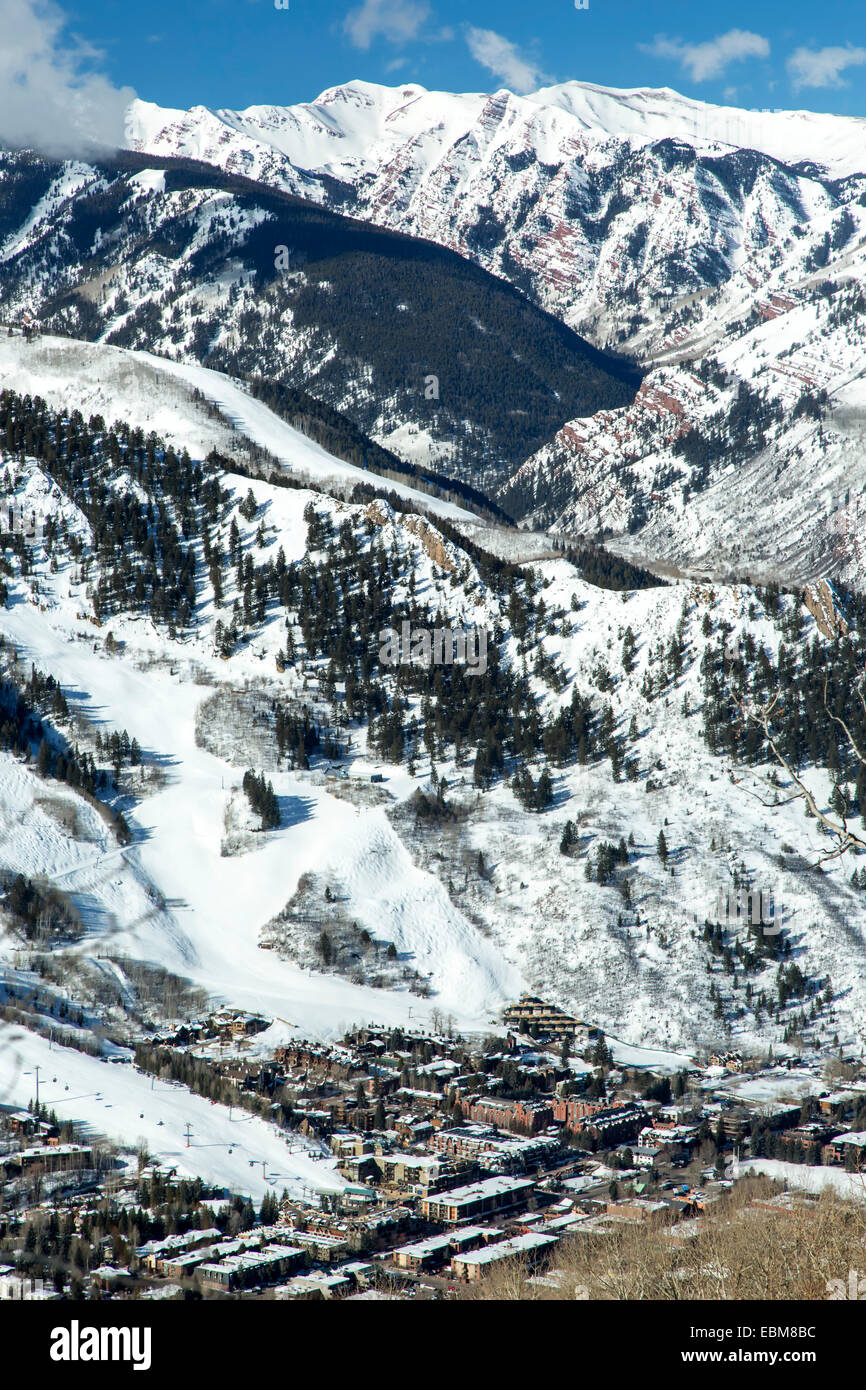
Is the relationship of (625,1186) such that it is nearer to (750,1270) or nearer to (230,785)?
(750,1270)

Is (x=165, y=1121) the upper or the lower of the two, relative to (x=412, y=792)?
lower

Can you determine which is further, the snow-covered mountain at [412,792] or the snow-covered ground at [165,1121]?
the snow-covered mountain at [412,792]

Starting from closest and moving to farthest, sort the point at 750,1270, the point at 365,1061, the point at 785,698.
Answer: the point at 750,1270
the point at 365,1061
the point at 785,698

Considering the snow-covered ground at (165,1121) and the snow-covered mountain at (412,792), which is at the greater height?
the snow-covered mountain at (412,792)

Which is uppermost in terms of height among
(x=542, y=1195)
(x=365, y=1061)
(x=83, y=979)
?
(x=83, y=979)

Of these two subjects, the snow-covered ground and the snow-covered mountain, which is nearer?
the snow-covered ground

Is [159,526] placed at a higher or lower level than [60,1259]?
higher

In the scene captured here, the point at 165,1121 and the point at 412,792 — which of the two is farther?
the point at 412,792

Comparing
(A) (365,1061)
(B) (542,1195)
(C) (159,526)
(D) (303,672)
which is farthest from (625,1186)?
(C) (159,526)

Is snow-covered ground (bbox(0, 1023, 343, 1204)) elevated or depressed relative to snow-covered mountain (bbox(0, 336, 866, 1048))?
depressed
